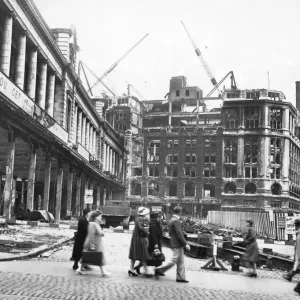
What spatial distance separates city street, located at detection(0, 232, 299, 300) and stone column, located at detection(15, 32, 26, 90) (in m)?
20.7

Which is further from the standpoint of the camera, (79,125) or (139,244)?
(79,125)

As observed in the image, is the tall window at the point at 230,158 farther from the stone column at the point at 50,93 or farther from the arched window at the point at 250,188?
the stone column at the point at 50,93

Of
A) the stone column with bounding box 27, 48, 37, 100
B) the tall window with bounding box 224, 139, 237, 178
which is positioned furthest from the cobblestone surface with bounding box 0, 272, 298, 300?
the tall window with bounding box 224, 139, 237, 178

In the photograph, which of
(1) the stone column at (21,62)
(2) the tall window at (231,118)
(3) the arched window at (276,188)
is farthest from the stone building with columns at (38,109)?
(3) the arched window at (276,188)

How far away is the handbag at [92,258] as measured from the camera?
1288 cm

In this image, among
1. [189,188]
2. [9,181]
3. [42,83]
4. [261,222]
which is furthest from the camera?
[189,188]

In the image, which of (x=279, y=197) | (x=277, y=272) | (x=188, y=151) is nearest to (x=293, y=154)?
(x=279, y=197)

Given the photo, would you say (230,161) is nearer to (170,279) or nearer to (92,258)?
(170,279)

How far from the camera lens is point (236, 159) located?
114 m

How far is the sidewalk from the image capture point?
469 inches

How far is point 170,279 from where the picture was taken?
13047 mm

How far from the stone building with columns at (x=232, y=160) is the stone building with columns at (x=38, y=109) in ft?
163

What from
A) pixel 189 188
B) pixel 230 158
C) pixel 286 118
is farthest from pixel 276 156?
pixel 189 188

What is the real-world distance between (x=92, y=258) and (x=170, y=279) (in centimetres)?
194
